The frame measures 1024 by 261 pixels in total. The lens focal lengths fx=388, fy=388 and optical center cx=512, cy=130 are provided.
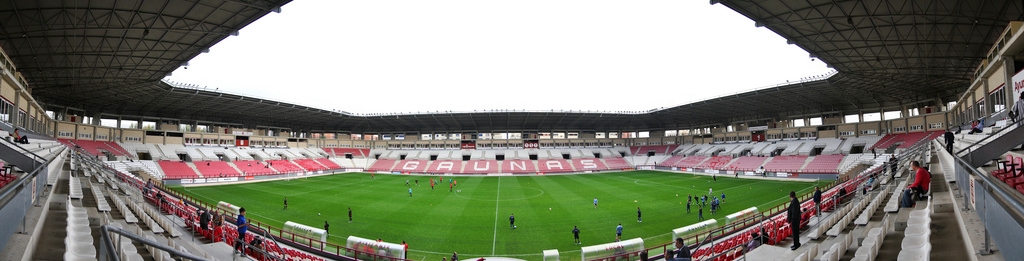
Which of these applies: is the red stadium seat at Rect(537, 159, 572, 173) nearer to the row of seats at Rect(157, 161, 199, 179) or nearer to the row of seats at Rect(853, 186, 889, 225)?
the row of seats at Rect(157, 161, 199, 179)

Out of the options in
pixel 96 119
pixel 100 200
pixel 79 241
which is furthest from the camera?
pixel 96 119

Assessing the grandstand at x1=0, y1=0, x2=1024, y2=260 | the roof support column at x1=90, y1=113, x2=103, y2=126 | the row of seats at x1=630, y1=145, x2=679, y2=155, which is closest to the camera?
the grandstand at x1=0, y1=0, x2=1024, y2=260

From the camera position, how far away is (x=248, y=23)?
65.6 feet

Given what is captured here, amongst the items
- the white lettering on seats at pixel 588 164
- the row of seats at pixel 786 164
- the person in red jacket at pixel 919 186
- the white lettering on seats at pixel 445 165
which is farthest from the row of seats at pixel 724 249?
the white lettering on seats at pixel 445 165

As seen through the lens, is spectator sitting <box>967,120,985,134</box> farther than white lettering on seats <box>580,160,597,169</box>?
No

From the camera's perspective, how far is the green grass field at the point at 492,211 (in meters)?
16.4

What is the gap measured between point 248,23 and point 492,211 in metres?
16.5

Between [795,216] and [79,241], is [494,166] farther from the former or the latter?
[79,241]

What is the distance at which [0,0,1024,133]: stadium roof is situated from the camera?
18438 mm

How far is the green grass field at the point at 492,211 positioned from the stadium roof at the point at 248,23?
406 inches

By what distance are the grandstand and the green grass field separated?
4.08 ft

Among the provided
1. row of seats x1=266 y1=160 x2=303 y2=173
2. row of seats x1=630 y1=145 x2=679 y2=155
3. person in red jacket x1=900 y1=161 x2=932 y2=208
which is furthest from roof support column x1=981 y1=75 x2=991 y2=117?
row of seats x1=266 y1=160 x2=303 y2=173

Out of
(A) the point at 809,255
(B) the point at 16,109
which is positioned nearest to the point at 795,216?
(A) the point at 809,255

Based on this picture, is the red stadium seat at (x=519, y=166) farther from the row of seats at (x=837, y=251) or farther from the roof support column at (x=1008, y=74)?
the row of seats at (x=837, y=251)
